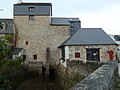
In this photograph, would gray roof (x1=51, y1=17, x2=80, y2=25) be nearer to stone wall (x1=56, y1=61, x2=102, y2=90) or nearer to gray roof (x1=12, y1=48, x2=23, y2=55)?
gray roof (x1=12, y1=48, x2=23, y2=55)

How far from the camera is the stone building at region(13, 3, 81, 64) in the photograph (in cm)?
3812

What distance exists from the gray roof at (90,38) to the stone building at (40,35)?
7526mm

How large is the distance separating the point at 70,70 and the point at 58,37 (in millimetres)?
16361

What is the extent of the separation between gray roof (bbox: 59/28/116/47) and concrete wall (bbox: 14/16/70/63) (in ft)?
25.0

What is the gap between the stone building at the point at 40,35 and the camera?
38125 mm

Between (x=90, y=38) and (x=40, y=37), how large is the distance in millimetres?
10714

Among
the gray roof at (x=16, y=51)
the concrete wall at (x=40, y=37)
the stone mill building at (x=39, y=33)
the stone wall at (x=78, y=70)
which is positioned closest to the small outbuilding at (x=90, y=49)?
the stone wall at (x=78, y=70)

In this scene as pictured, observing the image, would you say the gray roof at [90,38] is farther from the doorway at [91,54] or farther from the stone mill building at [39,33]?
the stone mill building at [39,33]

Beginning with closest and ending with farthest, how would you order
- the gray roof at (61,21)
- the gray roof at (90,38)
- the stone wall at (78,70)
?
the stone wall at (78,70) → the gray roof at (90,38) → the gray roof at (61,21)

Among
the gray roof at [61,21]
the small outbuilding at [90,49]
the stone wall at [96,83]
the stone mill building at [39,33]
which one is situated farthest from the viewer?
the gray roof at [61,21]

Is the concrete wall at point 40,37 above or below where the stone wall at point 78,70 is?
above

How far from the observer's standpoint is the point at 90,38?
2944cm

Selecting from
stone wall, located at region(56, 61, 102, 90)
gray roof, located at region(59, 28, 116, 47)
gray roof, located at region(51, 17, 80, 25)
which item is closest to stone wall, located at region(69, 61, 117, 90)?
stone wall, located at region(56, 61, 102, 90)

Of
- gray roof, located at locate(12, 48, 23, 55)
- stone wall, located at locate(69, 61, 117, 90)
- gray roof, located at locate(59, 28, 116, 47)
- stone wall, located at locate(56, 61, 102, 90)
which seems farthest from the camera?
gray roof, located at locate(12, 48, 23, 55)
